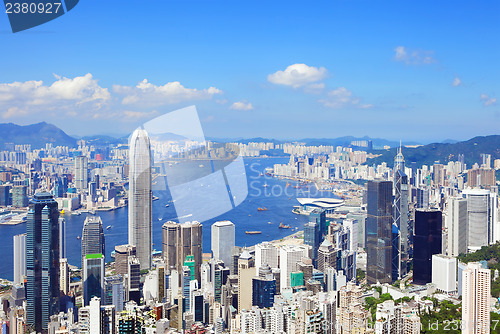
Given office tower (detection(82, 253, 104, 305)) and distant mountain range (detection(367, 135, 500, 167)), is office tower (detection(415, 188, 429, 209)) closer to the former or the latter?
distant mountain range (detection(367, 135, 500, 167))

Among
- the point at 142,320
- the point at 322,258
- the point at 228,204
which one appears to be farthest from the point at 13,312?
the point at 322,258

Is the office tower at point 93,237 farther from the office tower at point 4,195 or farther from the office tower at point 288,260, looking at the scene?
the office tower at point 288,260

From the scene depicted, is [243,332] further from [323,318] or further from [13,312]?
[13,312]

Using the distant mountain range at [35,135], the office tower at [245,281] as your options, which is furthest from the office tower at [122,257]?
the distant mountain range at [35,135]

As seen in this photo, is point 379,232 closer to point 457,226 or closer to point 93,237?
point 457,226

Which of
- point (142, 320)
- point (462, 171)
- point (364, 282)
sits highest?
point (462, 171)
